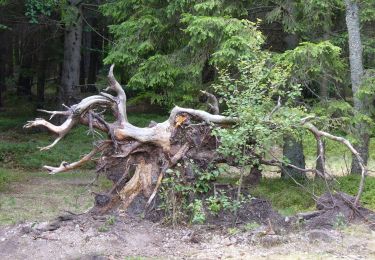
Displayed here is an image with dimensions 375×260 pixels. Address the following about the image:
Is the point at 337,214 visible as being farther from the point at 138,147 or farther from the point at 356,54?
the point at 356,54

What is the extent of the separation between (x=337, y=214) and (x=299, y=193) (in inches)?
106

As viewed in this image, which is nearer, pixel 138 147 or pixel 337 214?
pixel 337 214

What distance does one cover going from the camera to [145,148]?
909 cm

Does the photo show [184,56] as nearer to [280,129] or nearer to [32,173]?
[280,129]

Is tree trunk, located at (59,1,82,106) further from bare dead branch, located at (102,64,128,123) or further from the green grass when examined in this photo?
bare dead branch, located at (102,64,128,123)

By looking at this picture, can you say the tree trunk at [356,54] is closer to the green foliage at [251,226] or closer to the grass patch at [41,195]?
the green foliage at [251,226]

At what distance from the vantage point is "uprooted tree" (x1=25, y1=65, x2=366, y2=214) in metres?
8.79

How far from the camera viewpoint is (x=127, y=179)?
9.06 metres

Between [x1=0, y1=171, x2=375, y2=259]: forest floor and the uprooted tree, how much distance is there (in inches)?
22.4

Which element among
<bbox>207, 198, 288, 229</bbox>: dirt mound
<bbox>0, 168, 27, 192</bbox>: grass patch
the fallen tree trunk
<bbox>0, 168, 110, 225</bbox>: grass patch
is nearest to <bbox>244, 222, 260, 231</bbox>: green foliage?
<bbox>207, 198, 288, 229</bbox>: dirt mound

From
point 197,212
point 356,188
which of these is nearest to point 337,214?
point 197,212

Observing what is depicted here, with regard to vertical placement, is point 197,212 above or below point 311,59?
below

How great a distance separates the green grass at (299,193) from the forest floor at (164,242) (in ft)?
7.91

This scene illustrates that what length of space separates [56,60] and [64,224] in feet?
63.2
